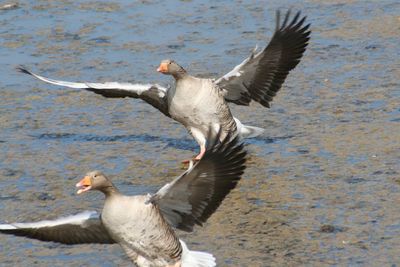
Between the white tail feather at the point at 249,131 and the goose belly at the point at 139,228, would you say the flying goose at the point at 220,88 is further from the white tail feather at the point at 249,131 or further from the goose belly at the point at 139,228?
the goose belly at the point at 139,228

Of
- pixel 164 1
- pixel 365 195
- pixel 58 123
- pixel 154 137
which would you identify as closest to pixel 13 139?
pixel 58 123

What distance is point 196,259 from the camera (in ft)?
18.9

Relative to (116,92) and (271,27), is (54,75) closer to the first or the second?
(116,92)

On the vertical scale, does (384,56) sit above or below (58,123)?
above

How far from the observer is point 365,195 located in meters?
6.80

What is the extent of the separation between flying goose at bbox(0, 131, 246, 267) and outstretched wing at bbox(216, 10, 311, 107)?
8.58ft

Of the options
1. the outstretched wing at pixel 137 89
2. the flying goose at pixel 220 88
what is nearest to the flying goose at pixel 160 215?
the flying goose at pixel 220 88

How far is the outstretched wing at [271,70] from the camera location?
8391 mm

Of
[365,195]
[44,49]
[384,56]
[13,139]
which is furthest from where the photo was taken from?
[44,49]

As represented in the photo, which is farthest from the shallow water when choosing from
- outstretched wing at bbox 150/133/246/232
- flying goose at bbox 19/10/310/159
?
outstretched wing at bbox 150/133/246/232

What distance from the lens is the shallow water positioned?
6270 mm

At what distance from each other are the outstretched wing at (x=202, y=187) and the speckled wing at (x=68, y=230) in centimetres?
37

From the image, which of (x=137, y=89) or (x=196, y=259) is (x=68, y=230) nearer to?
(x=196, y=259)

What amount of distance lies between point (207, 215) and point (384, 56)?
437cm
